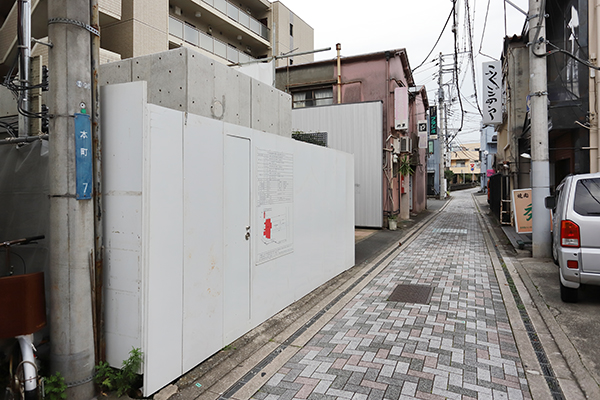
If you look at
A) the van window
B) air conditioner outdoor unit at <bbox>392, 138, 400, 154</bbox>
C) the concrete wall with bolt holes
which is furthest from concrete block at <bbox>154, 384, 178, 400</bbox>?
air conditioner outdoor unit at <bbox>392, 138, 400, 154</bbox>

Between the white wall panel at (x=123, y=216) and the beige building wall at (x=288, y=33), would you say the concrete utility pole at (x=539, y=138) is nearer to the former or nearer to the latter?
the white wall panel at (x=123, y=216)

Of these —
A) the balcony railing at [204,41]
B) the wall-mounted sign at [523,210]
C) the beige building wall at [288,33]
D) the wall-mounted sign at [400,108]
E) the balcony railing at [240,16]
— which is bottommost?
the wall-mounted sign at [523,210]

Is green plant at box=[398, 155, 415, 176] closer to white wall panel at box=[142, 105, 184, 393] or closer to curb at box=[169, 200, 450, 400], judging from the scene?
curb at box=[169, 200, 450, 400]

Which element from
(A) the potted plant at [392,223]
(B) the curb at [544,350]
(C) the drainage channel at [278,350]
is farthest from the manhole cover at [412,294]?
(A) the potted plant at [392,223]

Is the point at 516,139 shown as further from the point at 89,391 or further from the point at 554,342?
the point at 89,391

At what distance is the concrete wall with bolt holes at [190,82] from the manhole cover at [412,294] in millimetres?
3704

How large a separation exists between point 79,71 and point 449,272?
742 cm

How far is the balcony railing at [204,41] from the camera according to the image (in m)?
16.6

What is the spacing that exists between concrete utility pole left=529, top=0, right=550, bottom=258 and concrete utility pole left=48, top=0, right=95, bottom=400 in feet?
30.7

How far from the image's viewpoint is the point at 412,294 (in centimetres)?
630

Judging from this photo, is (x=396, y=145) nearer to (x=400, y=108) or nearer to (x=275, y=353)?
(x=400, y=108)

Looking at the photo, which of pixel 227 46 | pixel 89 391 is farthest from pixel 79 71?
pixel 227 46

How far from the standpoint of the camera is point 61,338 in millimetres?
2971

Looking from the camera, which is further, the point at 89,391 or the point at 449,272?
the point at 449,272
